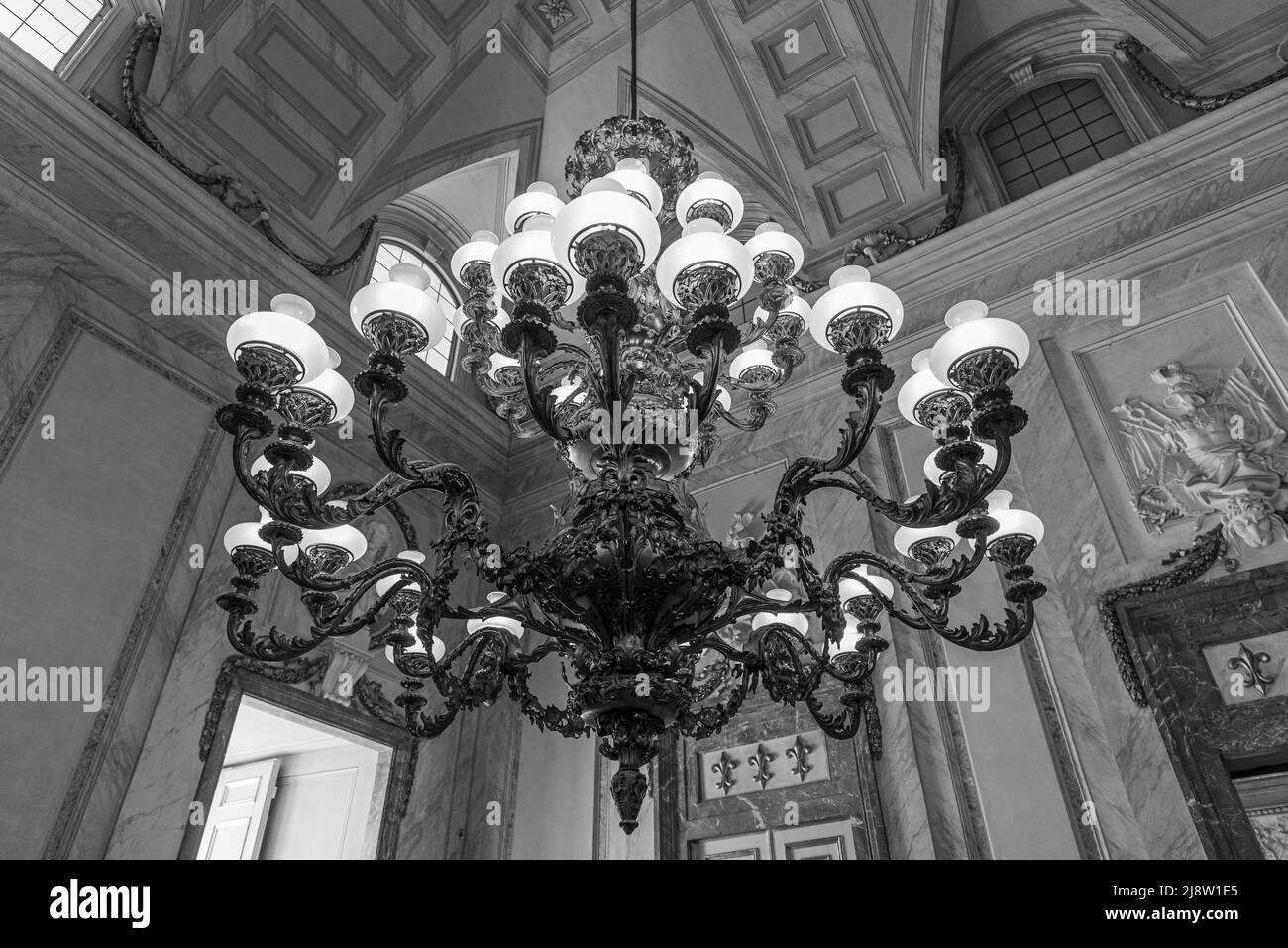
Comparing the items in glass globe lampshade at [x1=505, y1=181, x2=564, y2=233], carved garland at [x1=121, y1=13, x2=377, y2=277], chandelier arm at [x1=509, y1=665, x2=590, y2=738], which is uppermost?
carved garland at [x1=121, y1=13, x2=377, y2=277]

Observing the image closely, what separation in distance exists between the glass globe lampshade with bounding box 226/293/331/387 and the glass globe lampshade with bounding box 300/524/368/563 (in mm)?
664

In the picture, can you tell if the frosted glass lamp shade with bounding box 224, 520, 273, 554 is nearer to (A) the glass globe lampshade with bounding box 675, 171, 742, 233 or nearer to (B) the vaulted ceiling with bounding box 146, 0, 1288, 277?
(A) the glass globe lampshade with bounding box 675, 171, 742, 233

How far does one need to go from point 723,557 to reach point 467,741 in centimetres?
471

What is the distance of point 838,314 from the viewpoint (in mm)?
2559

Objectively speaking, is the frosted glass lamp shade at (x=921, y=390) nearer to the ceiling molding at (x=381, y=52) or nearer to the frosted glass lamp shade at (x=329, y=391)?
the frosted glass lamp shade at (x=329, y=391)

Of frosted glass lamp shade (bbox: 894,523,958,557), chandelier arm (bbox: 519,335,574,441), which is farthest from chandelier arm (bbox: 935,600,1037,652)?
chandelier arm (bbox: 519,335,574,441)

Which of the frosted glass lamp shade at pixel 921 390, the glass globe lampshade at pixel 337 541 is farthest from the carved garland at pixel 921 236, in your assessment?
the glass globe lampshade at pixel 337 541

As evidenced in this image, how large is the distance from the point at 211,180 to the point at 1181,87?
6.44 metres

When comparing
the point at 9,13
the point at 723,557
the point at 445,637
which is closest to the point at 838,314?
the point at 723,557

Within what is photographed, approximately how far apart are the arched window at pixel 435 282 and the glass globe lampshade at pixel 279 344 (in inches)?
179

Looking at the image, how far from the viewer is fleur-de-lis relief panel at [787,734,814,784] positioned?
480 cm

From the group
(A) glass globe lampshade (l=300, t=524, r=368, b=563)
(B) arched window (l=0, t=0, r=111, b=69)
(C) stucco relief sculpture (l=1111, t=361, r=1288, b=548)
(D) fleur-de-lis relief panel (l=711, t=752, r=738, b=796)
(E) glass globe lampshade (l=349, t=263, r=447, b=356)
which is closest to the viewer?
(E) glass globe lampshade (l=349, t=263, r=447, b=356)

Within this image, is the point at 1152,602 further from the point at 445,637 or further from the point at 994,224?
the point at 445,637

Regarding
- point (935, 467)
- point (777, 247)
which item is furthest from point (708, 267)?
point (777, 247)
